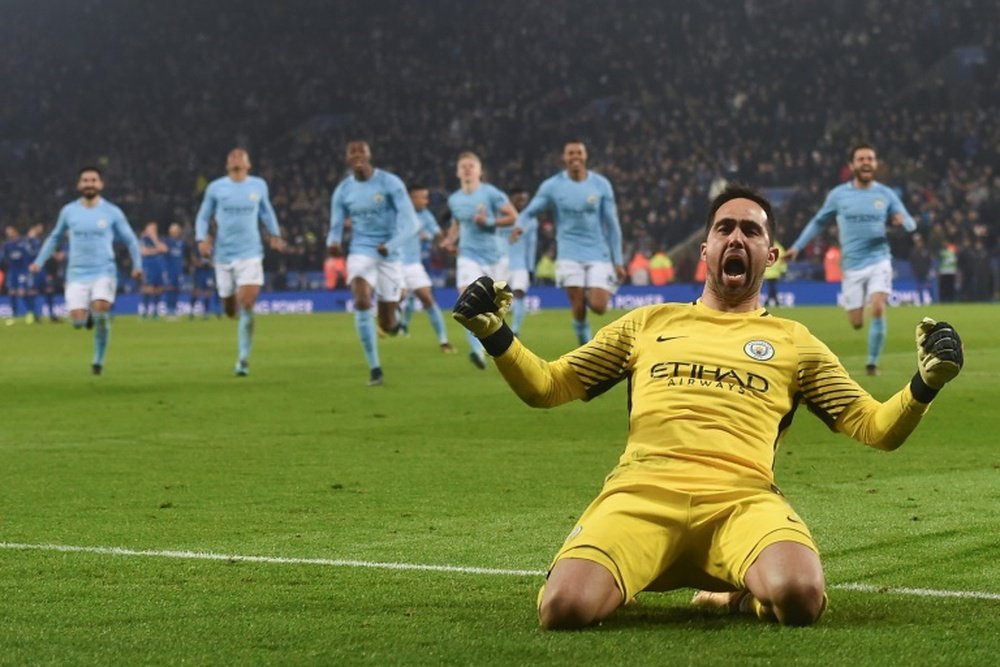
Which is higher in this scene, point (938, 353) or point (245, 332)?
point (938, 353)

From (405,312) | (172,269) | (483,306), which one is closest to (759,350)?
(483,306)

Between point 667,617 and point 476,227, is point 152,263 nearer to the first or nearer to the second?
point 476,227

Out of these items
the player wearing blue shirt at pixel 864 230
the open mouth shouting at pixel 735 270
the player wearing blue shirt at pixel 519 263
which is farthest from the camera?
the player wearing blue shirt at pixel 519 263

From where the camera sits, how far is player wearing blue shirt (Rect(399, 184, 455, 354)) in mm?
19906

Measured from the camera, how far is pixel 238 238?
768 inches

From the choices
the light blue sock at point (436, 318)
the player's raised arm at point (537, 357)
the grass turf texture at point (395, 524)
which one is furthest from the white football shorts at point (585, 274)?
the player's raised arm at point (537, 357)

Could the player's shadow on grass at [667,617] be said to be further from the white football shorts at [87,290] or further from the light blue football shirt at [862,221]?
the white football shorts at [87,290]

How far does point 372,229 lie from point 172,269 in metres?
24.4

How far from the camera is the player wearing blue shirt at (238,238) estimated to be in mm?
19172

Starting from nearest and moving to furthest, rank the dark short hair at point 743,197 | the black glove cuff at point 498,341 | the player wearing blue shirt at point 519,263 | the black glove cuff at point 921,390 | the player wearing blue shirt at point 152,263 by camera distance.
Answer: the black glove cuff at point 921,390 < the black glove cuff at point 498,341 < the dark short hair at point 743,197 < the player wearing blue shirt at point 519,263 < the player wearing blue shirt at point 152,263

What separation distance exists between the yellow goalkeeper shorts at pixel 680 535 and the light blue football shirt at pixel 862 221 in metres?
12.8

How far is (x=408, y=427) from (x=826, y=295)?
30.9 metres

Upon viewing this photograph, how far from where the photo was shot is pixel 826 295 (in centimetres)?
4250

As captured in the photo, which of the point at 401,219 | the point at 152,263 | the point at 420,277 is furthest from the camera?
the point at 152,263
